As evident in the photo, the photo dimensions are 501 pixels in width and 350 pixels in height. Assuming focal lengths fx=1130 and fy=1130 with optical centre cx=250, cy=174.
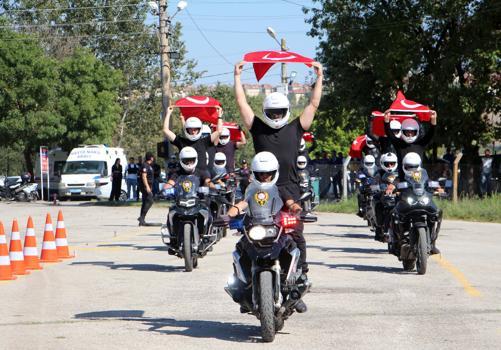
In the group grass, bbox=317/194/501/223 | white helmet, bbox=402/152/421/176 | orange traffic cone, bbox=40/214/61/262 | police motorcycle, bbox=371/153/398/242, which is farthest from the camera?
grass, bbox=317/194/501/223

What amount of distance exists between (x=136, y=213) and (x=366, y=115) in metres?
14.2

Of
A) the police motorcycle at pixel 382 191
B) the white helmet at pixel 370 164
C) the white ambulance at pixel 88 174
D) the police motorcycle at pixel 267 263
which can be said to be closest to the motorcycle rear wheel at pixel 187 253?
the police motorcycle at pixel 382 191

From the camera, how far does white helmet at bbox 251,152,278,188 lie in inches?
372

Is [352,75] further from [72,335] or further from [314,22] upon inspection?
[72,335]

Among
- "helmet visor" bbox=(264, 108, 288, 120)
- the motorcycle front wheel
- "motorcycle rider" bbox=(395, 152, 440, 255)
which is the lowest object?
the motorcycle front wheel

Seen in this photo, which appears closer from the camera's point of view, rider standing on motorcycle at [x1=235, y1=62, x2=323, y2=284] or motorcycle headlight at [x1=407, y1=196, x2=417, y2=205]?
rider standing on motorcycle at [x1=235, y1=62, x2=323, y2=284]

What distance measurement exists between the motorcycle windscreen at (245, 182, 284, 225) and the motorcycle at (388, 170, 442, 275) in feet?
17.1

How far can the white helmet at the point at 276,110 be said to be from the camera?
33.2 feet

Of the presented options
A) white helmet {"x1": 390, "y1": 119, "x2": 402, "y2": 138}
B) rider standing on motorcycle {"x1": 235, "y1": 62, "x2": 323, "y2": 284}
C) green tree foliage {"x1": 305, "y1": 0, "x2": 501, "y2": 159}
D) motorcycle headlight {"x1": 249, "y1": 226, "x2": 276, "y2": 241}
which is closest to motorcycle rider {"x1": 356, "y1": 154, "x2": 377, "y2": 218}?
white helmet {"x1": 390, "y1": 119, "x2": 402, "y2": 138}

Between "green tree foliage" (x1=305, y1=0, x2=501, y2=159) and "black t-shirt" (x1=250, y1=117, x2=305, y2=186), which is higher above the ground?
"green tree foliage" (x1=305, y1=0, x2=501, y2=159)

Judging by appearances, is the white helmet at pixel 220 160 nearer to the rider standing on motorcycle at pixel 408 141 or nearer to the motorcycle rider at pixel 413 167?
the rider standing on motorcycle at pixel 408 141

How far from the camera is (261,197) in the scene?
369 inches

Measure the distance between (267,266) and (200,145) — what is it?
330 inches

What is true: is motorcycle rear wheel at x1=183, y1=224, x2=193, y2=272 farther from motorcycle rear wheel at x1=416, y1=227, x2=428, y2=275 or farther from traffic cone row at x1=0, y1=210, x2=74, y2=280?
motorcycle rear wheel at x1=416, y1=227, x2=428, y2=275
